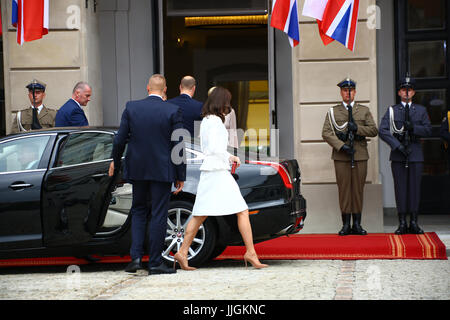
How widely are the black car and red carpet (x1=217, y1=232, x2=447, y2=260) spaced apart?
82cm

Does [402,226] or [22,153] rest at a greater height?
[22,153]

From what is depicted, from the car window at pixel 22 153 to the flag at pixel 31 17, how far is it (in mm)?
3474

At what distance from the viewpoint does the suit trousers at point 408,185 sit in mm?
10852

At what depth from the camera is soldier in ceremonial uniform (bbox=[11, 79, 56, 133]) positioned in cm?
1130

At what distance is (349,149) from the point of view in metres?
10.9

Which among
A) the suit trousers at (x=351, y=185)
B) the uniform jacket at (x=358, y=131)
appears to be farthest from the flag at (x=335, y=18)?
the suit trousers at (x=351, y=185)

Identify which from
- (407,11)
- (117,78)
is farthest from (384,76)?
(117,78)

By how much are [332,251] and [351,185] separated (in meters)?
1.95

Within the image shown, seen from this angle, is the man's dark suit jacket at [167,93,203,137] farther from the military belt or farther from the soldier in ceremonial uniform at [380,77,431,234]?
the soldier in ceremonial uniform at [380,77,431,234]

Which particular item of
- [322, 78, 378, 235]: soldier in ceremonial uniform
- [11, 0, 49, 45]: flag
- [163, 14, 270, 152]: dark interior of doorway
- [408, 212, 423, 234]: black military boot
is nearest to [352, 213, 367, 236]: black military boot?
[322, 78, 378, 235]: soldier in ceremonial uniform

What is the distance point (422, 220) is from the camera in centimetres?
1258

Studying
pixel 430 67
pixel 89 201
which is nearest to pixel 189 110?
pixel 89 201

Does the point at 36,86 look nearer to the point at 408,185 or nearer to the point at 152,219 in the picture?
the point at 152,219

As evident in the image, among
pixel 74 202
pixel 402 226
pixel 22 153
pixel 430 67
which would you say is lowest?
pixel 402 226
